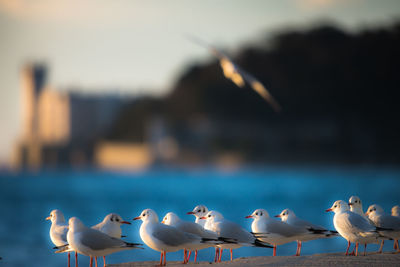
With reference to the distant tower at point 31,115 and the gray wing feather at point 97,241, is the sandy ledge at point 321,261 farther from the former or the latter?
Result: the distant tower at point 31,115

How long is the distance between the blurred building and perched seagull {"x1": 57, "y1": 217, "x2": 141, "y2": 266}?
263 feet

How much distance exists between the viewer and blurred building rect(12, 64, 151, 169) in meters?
94.2

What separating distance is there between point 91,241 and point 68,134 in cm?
10231

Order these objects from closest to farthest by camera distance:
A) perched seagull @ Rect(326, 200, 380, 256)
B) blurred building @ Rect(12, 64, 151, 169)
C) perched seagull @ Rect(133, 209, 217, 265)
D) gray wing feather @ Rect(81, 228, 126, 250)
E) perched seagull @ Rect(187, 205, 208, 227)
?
gray wing feather @ Rect(81, 228, 126, 250) < perched seagull @ Rect(133, 209, 217, 265) < perched seagull @ Rect(326, 200, 380, 256) < perched seagull @ Rect(187, 205, 208, 227) < blurred building @ Rect(12, 64, 151, 169)

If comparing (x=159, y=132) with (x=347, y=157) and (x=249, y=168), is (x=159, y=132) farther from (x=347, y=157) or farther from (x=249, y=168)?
(x=347, y=157)

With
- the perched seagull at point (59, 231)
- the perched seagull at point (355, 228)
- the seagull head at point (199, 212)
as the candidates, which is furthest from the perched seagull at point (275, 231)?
the perched seagull at point (59, 231)

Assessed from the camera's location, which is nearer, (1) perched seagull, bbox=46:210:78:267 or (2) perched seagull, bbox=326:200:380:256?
(2) perched seagull, bbox=326:200:380:256

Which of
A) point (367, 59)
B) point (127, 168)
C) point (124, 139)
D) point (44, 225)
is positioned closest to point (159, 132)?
point (127, 168)

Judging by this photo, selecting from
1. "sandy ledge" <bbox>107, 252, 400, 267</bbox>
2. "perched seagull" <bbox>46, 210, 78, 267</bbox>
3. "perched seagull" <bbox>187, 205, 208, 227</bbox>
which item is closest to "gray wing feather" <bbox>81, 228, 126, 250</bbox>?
"perched seagull" <bbox>46, 210, 78, 267</bbox>

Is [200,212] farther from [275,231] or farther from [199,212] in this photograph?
[275,231]

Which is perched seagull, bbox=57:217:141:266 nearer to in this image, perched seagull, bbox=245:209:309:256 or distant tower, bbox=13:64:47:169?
perched seagull, bbox=245:209:309:256

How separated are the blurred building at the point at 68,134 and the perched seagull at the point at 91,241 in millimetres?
80295

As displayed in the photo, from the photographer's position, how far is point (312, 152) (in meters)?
77.8

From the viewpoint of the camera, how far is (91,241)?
21.5ft
